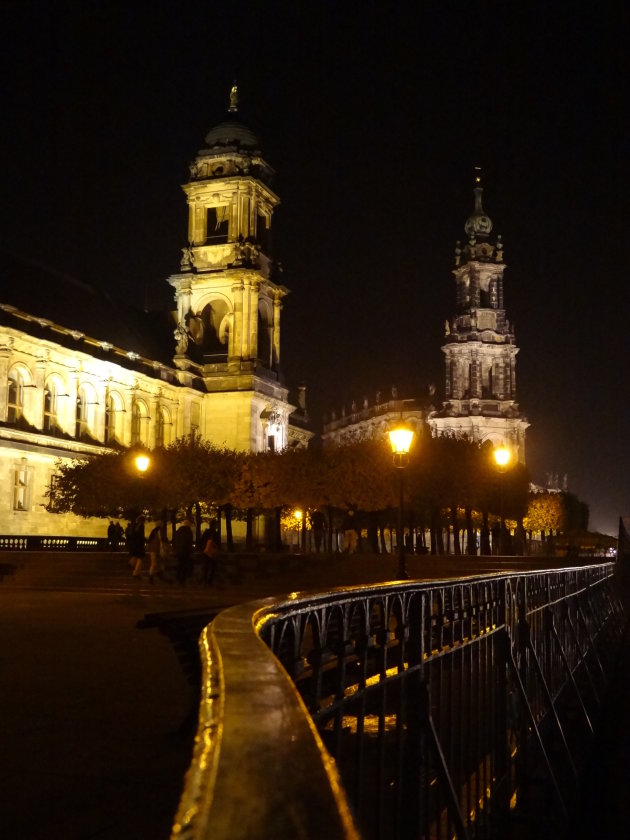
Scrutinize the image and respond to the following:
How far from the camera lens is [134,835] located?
15.5 feet

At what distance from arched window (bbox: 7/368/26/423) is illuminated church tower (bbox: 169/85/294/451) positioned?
656 inches

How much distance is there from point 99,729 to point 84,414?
56561 mm

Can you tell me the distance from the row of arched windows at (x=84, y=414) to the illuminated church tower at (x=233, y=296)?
4901 mm

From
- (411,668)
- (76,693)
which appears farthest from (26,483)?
(411,668)

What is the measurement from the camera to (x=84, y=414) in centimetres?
6278

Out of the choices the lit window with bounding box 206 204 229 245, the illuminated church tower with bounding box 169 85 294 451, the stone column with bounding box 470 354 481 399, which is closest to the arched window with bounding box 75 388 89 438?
the illuminated church tower with bounding box 169 85 294 451

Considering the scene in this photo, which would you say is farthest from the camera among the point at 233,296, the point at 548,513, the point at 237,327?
the point at 548,513

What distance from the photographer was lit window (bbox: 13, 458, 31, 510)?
5453 centimetres

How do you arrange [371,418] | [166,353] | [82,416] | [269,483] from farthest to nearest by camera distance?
1. [371,418]
2. [166,353]
3. [82,416]
4. [269,483]

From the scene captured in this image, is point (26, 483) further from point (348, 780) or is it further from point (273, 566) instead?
point (348, 780)

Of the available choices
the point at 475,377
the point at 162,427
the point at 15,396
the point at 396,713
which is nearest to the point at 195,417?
the point at 162,427

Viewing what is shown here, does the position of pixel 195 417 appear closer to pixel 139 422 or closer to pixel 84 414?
pixel 139 422

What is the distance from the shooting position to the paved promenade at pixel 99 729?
522cm

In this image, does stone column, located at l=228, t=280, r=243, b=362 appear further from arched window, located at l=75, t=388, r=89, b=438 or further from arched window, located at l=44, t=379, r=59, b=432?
arched window, located at l=44, t=379, r=59, b=432
